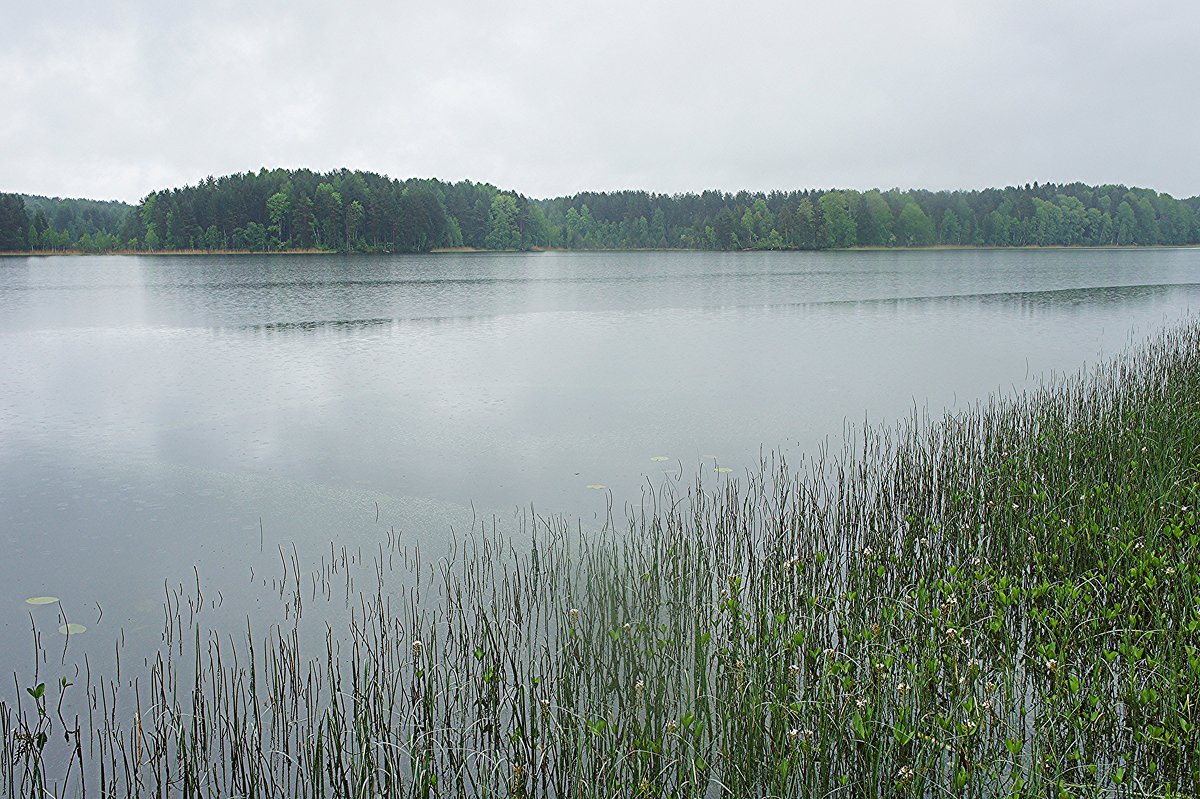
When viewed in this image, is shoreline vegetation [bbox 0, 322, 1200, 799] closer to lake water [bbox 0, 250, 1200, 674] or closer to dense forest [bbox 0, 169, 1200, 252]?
lake water [bbox 0, 250, 1200, 674]

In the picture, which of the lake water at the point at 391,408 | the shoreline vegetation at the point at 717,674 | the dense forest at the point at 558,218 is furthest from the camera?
the dense forest at the point at 558,218

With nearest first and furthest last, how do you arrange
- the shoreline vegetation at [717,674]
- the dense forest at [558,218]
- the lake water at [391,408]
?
the shoreline vegetation at [717,674]
the lake water at [391,408]
the dense forest at [558,218]

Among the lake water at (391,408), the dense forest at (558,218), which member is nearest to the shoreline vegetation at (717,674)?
the lake water at (391,408)

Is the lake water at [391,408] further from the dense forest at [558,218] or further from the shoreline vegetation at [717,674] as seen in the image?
the dense forest at [558,218]

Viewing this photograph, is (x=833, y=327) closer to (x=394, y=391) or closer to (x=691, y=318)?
(x=691, y=318)

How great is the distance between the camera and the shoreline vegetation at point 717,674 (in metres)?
3.04

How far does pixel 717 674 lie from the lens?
3590 mm

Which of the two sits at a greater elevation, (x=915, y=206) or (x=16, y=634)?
(x=915, y=206)

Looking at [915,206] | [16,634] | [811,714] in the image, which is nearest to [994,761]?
[811,714]

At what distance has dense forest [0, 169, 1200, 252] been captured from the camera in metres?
79.0

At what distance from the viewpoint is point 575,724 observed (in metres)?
3.34

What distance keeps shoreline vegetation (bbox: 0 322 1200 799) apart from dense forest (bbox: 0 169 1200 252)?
75.5m

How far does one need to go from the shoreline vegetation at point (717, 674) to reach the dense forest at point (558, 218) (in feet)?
248

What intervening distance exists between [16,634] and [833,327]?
622 inches
